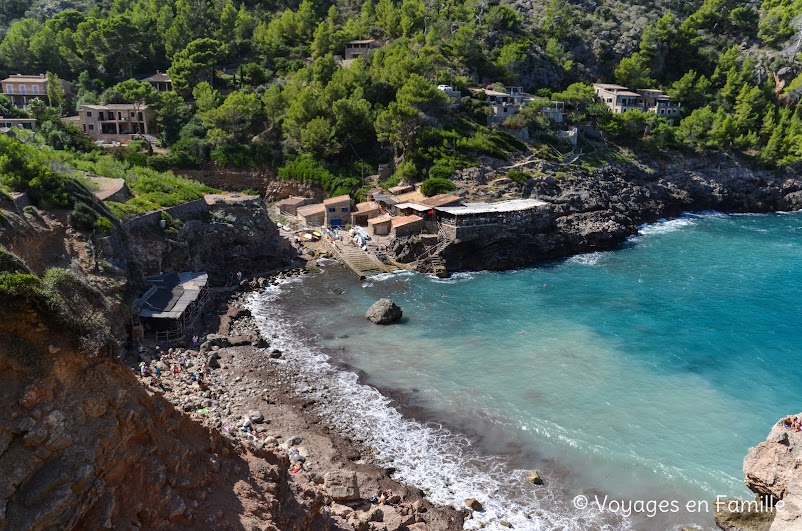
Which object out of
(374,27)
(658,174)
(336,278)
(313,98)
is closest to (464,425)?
(336,278)

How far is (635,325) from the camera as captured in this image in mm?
39625

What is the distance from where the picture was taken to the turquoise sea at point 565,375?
2430 centimetres

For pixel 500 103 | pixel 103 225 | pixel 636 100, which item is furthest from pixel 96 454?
pixel 636 100

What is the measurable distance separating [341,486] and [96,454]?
12022mm

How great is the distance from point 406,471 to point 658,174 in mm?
64655

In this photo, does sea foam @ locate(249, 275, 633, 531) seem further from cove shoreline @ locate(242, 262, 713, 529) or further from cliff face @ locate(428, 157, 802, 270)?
cliff face @ locate(428, 157, 802, 270)

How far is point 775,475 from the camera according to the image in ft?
53.7

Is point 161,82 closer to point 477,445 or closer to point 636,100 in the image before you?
point 636,100

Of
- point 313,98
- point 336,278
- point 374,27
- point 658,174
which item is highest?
point 374,27

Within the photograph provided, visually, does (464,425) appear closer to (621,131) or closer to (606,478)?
(606,478)

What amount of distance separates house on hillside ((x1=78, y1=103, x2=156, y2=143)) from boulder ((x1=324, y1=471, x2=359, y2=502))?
207ft

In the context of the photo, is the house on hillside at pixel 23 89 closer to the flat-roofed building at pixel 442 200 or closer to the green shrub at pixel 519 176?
the flat-roofed building at pixel 442 200

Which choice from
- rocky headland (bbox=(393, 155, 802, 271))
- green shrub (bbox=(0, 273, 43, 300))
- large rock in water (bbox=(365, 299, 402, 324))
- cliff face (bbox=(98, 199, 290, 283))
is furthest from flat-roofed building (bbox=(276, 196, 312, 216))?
green shrub (bbox=(0, 273, 43, 300))

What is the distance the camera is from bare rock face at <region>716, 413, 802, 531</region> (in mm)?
15281
